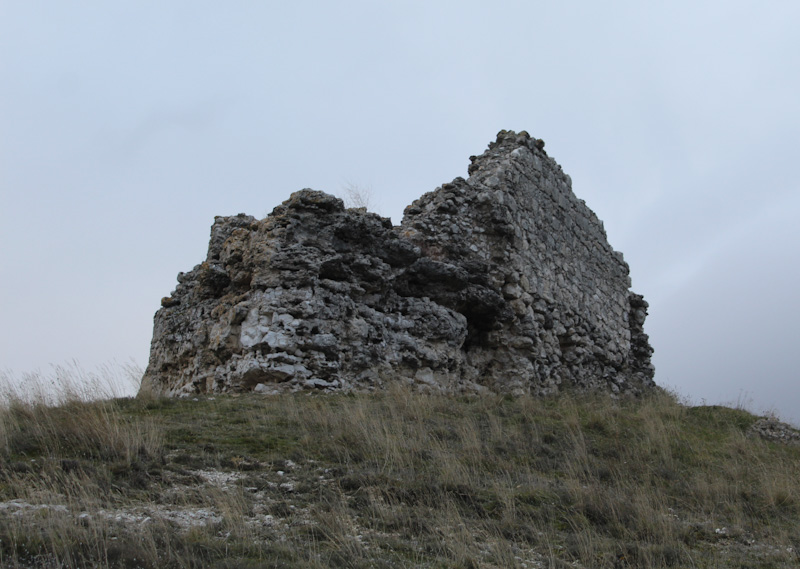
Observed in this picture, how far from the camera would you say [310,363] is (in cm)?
771

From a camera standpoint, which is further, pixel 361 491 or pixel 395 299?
pixel 395 299

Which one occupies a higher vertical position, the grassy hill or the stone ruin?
the stone ruin

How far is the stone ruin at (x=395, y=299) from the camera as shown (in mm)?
7898

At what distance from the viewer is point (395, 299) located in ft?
29.5

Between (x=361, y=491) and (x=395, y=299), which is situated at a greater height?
(x=395, y=299)

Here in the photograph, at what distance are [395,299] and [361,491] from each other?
483cm

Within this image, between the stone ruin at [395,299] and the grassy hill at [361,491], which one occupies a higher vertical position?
the stone ruin at [395,299]

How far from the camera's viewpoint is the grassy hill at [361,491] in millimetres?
3203

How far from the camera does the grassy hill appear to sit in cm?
320

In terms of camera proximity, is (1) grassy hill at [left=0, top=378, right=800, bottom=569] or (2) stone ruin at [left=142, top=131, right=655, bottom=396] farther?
(2) stone ruin at [left=142, top=131, right=655, bottom=396]

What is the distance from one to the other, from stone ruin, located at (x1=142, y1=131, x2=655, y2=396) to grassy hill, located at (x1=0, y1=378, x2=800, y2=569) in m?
1.03

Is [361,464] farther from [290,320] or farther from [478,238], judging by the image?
[478,238]

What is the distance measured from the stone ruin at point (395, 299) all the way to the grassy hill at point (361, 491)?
3.37 feet

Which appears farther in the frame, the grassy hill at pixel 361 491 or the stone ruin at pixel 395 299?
the stone ruin at pixel 395 299
